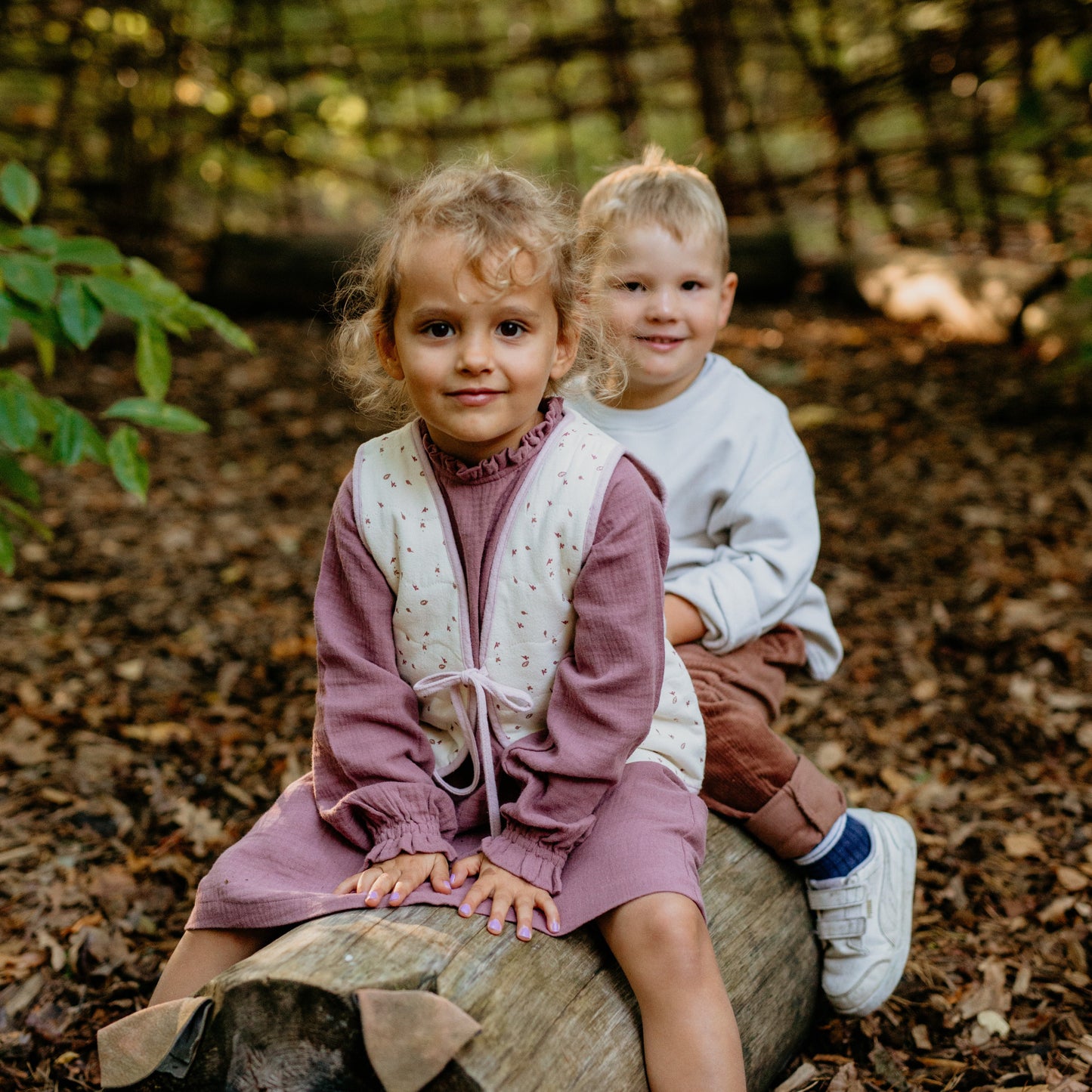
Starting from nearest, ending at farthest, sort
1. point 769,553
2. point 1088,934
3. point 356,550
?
1. point 356,550
2. point 769,553
3. point 1088,934

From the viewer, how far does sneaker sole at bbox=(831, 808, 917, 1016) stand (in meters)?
2.25

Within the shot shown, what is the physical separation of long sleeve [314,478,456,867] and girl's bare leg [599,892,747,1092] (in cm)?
35

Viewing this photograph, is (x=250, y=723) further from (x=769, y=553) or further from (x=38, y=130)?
(x=38, y=130)

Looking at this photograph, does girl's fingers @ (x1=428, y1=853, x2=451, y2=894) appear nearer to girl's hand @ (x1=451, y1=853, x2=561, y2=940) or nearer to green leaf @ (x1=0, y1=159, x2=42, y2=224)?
girl's hand @ (x1=451, y1=853, x2=561, y2=940)

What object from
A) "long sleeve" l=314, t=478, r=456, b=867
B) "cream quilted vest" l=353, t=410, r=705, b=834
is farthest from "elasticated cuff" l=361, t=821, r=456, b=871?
"cream quilted vest" l=353, t=410, r=705, b=834

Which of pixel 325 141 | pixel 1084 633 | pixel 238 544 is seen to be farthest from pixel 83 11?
pixel 1084 633

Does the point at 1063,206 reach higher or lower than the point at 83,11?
lower

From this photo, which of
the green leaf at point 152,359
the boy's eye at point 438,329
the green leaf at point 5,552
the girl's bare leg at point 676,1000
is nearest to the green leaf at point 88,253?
the green leaf at point 152,359

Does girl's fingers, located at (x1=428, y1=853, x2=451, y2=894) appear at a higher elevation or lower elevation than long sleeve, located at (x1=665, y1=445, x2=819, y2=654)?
lower

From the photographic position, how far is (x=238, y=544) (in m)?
4.49

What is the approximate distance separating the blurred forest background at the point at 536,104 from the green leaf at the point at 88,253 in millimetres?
4267

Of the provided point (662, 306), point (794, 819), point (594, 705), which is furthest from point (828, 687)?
point (594, 705)

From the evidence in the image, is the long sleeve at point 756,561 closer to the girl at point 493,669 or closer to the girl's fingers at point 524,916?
the girl at point 493,669

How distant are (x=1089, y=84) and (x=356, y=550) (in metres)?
4.14
